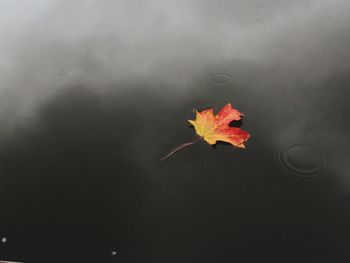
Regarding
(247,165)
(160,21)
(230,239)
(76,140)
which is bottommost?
(230,239)

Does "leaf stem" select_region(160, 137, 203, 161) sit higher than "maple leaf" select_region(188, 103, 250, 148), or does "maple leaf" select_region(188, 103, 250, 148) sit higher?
"maple leaf" select_region(188, 103, 250, 148)

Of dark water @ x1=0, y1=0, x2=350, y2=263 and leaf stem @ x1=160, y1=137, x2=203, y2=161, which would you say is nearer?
dark water @ x1=0, y1=0, x2=350, y2=263

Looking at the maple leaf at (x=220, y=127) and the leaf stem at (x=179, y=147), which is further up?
the maple leaf at (x=220, y=127)

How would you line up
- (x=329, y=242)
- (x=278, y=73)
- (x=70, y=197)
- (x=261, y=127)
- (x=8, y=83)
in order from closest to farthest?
(x=329, y=242)
(x=70, y=197)
(x=261, y=127)
(x=278, y=73)
(x=8, y=83)

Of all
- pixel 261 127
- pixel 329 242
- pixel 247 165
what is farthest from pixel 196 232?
pixel 261 127

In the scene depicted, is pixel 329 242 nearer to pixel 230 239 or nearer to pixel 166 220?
pixel 230 239
